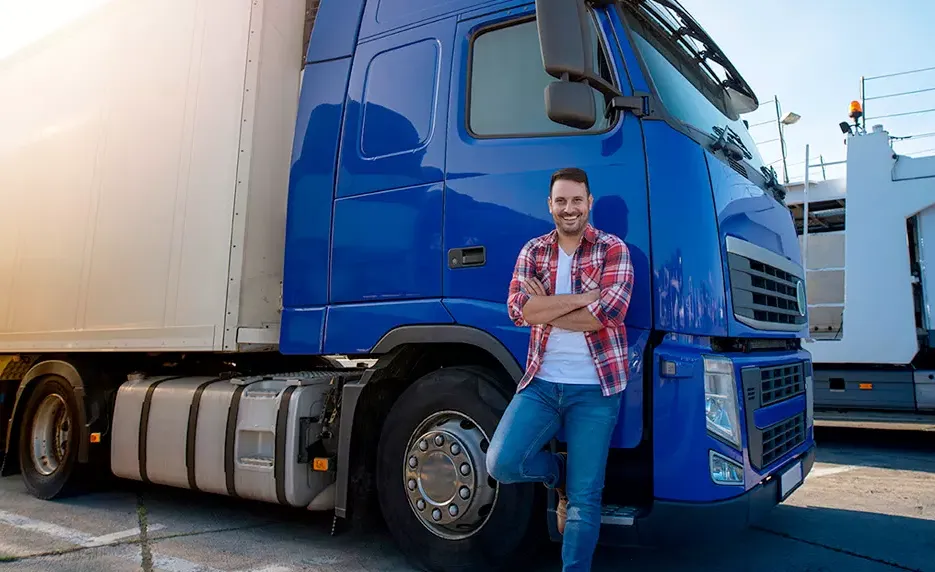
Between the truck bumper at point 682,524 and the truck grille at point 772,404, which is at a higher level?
the truck grille at point 772,404

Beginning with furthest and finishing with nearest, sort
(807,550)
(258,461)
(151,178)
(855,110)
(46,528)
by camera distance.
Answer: (855,110), (151,178), (46,528), (258,461), (807,550)

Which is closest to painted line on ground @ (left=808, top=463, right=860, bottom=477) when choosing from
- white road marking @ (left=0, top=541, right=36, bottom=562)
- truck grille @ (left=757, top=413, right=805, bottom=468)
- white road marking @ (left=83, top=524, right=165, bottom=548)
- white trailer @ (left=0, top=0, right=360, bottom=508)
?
truck grille @ (left=757, top=413, right=805, bottom=468)

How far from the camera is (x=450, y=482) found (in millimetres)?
3215

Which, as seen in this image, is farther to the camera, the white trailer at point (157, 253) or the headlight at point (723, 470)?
the white trailer at point (157, 253)

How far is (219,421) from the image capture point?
165 inches

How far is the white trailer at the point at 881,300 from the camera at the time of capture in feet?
21.7

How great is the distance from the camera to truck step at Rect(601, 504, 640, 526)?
2.78 meters

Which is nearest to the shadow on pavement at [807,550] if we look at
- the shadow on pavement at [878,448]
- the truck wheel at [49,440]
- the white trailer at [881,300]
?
the shadow on pavement at [878,448]

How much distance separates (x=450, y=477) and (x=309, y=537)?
4.99 feet

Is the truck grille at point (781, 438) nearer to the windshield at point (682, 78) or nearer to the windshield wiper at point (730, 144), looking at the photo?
the windshield wiper at point (730, 144)

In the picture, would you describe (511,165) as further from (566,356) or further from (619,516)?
(619,516)

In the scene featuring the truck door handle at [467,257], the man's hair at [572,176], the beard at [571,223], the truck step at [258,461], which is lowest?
the truck step at [258,461]

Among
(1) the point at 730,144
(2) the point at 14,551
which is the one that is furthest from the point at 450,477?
(2) the point at 14,551

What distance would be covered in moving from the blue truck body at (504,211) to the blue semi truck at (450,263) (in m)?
0.01
